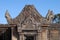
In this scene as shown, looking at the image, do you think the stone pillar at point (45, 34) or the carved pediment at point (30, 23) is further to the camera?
the stone pillar at point (45, 34)

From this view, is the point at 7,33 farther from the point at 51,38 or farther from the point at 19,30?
the point at 51,38

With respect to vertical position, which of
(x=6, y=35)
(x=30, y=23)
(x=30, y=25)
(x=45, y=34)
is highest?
(x=30, y=23)

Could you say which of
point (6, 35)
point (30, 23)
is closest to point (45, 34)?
point (30, 23)

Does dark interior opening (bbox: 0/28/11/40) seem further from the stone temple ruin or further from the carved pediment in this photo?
the carved pediment

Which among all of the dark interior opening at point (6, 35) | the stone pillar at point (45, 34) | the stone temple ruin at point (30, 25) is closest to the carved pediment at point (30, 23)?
the stone temple ruin at point (30, 25)

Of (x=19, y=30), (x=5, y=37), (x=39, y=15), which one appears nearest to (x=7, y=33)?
(x=5, y=37)

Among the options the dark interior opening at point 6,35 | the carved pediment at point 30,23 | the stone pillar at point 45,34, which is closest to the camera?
the carved pediment at point 30,23

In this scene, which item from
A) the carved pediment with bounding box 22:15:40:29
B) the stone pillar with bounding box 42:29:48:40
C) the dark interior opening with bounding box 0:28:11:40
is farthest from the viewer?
the dark interior opening with bounding box 0:28:11:40

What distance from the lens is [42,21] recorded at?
907 inches

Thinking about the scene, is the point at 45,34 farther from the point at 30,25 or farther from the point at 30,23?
the point at 30,23

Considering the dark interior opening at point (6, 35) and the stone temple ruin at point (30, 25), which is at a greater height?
the stone temple ruin at point (30, 25)

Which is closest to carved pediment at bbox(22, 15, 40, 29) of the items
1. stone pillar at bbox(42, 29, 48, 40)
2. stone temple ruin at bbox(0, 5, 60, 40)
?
stone temple ruin at bbox(0, 5, 60, 40)

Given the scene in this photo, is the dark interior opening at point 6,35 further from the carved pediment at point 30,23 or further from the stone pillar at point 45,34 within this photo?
the stone pillar at point 45,34

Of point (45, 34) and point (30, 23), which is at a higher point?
point (30, 23)
